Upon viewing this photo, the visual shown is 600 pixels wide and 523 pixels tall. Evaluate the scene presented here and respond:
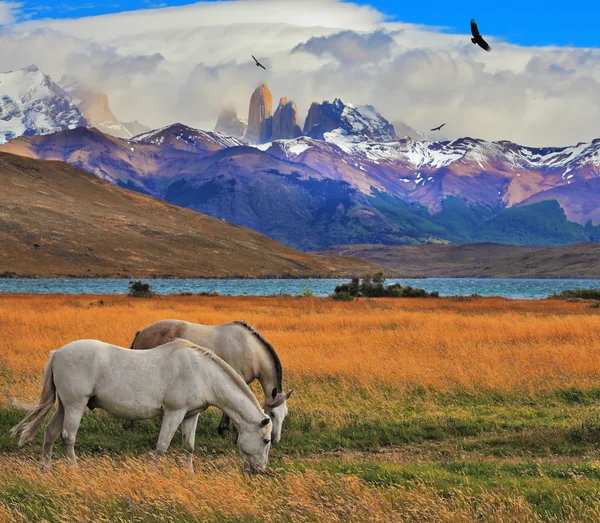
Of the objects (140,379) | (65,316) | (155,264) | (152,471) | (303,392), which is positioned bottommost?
(155,264)

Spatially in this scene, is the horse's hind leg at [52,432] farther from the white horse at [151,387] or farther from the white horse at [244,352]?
the white horse at [244,352]

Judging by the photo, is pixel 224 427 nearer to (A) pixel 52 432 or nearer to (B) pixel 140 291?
(A) pixel 52 432

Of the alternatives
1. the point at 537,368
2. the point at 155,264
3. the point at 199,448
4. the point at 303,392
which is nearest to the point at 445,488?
the point at 199,448

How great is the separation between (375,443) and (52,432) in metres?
6.14

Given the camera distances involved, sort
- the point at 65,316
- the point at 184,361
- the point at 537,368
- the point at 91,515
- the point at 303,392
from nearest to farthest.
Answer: the point at 91,515, the point at 184,361, the point at 303,392, the point at 537,368, the point at 65,316

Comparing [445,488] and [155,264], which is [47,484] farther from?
[155,264]

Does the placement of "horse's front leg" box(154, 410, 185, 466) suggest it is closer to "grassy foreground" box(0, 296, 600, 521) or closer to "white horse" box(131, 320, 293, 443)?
"grassy foreground" box(0, 296, 600, 521)

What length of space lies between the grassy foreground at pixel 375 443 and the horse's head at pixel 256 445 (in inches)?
10.4

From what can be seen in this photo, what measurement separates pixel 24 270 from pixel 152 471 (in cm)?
16009

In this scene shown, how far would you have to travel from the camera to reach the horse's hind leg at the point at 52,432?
11172mm

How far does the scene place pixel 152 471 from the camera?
33.2ft

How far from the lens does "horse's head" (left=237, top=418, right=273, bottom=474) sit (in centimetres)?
1041

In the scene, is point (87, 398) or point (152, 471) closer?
point (152, 471)

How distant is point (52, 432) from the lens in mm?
11305
